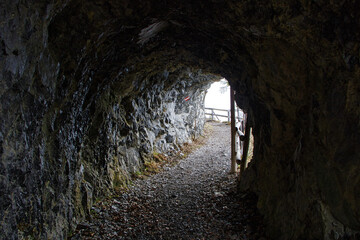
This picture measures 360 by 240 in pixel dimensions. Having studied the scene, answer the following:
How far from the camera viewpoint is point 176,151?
13.1 meters

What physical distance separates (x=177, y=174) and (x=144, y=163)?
1.52 meters

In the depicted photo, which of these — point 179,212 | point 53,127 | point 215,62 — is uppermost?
point 215,62

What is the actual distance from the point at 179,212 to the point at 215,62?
14.9ft

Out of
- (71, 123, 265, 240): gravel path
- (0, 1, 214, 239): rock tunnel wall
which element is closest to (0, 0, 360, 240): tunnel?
(0, 1, 214, 239): rock tunnel wall

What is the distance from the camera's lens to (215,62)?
23.5 feet

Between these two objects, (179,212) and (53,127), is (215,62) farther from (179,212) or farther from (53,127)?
(53,127)

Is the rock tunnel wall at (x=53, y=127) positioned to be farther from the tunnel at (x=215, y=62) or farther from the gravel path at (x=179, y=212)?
the gravel path at (x=179, y=212)

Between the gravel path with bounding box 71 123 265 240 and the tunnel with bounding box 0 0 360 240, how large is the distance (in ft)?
1.52

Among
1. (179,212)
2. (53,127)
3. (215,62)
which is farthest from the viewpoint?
(215,62)

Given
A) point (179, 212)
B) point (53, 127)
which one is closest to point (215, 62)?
point (179, 212)

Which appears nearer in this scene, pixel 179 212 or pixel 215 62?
pixel 179 212

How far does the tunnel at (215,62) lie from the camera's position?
2791 millimetres

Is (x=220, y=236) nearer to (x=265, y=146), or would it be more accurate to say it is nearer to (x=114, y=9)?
(x=265, y=146)

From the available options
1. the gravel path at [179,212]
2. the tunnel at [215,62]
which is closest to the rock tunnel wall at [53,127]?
the tunnel at [215,62]
